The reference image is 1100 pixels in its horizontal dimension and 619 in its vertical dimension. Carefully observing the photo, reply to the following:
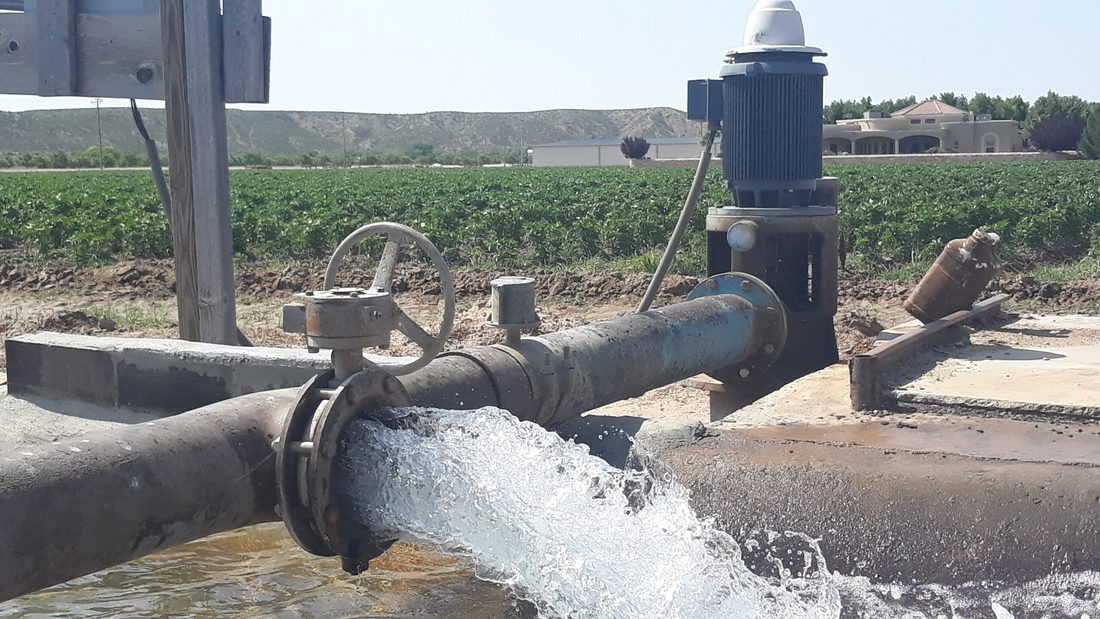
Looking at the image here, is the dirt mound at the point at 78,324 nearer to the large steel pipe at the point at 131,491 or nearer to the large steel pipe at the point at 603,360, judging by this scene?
the large steel pipe at the point at 603,360

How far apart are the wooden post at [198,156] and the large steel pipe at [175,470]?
5.87 feet

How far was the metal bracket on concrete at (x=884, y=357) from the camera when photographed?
4922 millimetres

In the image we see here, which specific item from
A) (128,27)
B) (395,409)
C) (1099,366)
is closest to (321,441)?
(395,409)

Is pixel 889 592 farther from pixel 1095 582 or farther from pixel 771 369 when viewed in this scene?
pixel 771 369

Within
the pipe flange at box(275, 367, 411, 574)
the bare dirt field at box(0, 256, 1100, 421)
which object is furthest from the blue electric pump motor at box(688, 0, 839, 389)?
the pipe flange at box(275, 367, 411, 574)

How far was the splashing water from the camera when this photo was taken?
3.07 meters

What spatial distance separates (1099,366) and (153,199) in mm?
22982

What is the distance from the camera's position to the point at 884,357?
16.7 ft

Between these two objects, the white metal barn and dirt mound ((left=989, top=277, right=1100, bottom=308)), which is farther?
the white metal barn

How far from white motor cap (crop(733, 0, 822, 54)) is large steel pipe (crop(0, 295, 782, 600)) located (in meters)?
2.60

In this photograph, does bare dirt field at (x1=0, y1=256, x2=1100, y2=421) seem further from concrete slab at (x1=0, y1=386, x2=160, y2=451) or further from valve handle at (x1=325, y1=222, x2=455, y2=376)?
valve handle at (x1=325, y1=222, x2=455, y2=376)

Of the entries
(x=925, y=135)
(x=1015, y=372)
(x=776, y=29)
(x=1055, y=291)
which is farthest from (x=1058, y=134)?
(x=1015, y=372)

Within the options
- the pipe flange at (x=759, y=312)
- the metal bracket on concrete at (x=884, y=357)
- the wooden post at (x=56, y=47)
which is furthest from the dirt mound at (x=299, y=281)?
the wooden post at (x=56, y=47)

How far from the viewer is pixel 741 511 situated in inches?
153
